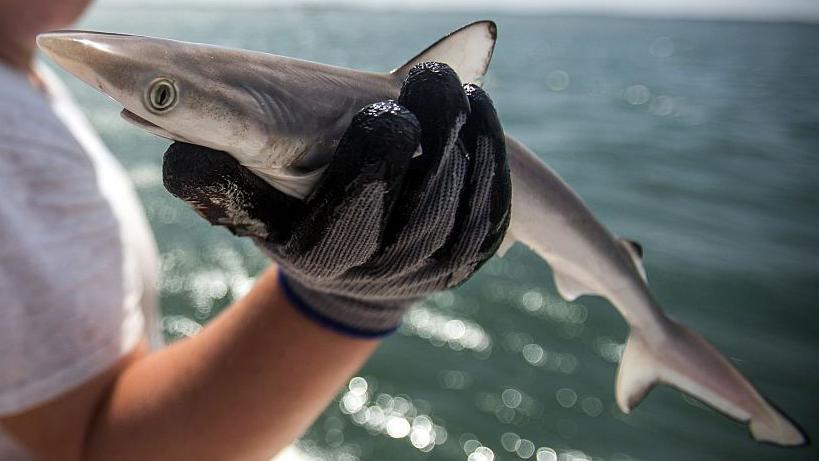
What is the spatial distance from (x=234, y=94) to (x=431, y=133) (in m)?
0.43

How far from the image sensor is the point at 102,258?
5.90ft

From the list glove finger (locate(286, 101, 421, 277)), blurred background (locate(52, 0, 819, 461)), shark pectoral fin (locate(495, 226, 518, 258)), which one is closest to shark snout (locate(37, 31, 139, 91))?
Answer: glove finger (locate(286, 101, 421, 277))

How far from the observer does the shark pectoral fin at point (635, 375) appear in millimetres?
2213

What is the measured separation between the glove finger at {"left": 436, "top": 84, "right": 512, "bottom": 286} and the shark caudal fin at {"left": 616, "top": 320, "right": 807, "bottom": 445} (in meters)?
1.07

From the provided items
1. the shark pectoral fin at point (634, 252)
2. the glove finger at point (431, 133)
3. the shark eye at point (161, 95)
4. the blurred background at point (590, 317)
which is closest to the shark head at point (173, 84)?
the shark eye at point (161, 95)

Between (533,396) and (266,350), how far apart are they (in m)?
4.12

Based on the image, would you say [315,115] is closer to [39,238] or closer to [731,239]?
[39,238]

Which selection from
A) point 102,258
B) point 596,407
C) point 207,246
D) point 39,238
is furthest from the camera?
point 207,246

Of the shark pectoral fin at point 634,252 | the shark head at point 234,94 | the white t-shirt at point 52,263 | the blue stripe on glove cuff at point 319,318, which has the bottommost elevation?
the shark pectoral fin at point 634,252

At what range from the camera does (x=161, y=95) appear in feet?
3.41

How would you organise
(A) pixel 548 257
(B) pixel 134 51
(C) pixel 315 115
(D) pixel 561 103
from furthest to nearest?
(D) pixel 561 103
(A) pixel 548 257
(C) pixel 315 115
(B) pixel 134 51

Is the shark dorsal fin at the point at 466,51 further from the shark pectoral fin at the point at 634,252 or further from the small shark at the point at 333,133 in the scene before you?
the shark pectoral fin at the point at 634,252

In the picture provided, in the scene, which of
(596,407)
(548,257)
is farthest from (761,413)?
(596,407)

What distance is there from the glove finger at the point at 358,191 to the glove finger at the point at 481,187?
191 millimetres
